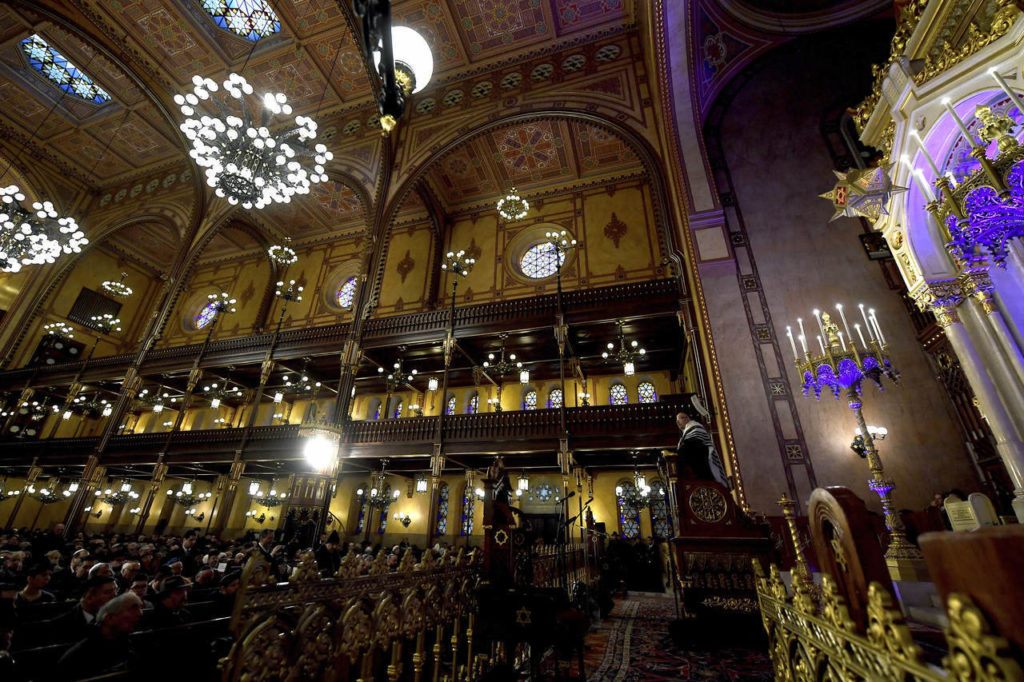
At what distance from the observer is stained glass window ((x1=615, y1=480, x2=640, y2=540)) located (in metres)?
14.6

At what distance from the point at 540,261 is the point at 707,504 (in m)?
12.2

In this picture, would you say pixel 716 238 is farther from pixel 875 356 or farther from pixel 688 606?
pixel 688 606

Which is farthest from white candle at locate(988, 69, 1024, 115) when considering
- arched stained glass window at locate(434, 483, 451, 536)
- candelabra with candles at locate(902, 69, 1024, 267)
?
arched stained glass window at locate(434, 483, 451, 536)

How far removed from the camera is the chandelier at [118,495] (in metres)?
18.0

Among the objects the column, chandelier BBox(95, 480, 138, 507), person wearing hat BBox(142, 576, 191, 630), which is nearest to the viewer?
person wearing hat BBox(142, 576, 191, 630)

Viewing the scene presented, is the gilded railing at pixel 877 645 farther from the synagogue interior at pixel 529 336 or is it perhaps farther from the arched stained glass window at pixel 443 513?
the arched stained glass window at pixel 443 513

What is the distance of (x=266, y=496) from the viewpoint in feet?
60.2

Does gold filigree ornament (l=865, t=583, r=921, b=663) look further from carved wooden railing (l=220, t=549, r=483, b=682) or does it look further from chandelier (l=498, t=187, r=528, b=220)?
chandelier (l=498, t=187, r=528, b=220)

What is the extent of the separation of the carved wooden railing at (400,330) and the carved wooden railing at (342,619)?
29.7ft

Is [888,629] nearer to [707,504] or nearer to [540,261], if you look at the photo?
[707,504]

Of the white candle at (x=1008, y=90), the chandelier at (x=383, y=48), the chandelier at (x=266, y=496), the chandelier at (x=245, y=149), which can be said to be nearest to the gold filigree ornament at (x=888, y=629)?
the chandelier at (x=383, y=48)

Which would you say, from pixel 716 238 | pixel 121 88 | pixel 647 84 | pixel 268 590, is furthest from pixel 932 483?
pixel 121 88

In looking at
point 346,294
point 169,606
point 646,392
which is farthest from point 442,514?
point 169,606

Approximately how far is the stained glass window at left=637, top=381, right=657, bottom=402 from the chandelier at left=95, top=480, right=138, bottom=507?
23079 mm
